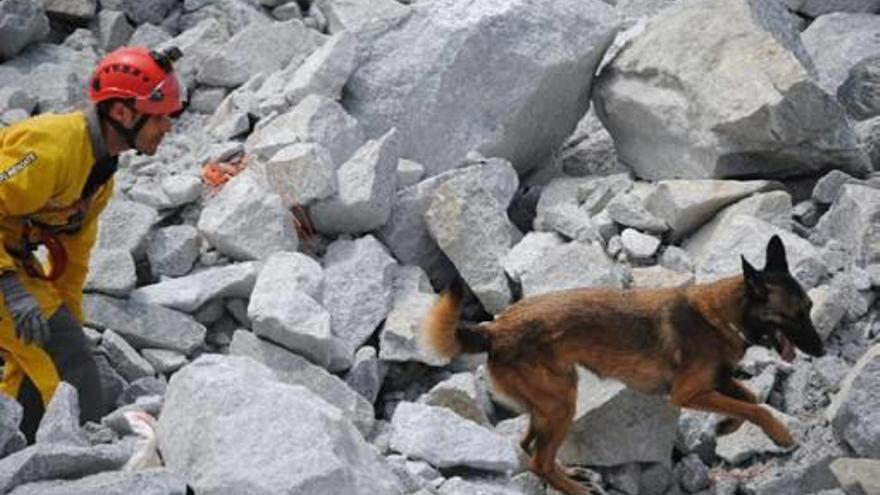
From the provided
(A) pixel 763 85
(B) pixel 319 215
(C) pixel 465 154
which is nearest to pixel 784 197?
(A) pixel 763 85

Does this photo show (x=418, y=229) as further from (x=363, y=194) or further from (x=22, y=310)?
(x=22, y=310)

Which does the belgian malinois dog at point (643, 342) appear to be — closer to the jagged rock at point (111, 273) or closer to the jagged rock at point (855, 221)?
the jagged rock at point (855, 221)

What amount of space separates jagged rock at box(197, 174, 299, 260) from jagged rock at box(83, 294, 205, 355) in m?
0.68

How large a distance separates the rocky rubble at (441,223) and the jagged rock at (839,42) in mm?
45

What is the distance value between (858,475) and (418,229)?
3339 mm

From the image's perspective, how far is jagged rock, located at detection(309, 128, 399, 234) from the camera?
8617 millimetres

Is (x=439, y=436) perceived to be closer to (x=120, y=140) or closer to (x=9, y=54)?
(x=120, y=140)

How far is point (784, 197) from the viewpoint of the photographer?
8.96 m

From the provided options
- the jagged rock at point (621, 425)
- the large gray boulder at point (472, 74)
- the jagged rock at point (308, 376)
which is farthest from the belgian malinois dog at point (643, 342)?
the large gray boulder at point (472, 74)

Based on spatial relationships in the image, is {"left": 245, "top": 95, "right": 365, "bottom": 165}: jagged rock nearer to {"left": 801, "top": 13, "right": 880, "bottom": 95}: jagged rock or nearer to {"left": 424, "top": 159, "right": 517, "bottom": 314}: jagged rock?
{"left": 424, "top": 159, "right": 517, "bottom": 314}: jagged rock

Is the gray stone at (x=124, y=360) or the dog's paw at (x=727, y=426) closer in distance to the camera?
the gray stone at (x=124, y=360)

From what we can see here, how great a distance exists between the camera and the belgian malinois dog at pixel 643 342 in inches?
277

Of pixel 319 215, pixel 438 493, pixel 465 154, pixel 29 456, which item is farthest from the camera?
pixel 465 154

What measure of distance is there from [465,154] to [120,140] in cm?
354
